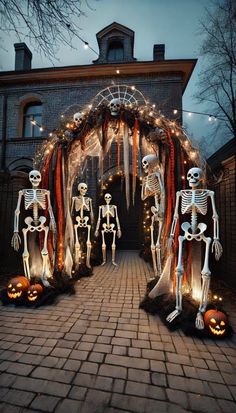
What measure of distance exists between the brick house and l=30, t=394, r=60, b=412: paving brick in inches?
290

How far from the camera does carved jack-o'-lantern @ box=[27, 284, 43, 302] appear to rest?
352 cm

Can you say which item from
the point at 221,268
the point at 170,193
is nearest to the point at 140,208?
the point at 221,268

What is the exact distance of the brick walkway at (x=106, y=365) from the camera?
163 centimetres

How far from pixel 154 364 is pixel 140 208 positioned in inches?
306

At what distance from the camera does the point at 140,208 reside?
962 cm

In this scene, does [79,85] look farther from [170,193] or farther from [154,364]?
[154,364]

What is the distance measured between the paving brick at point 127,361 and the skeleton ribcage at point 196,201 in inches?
85.1

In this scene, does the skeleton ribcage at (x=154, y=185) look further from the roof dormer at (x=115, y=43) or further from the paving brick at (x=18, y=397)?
the roof dormer at (x=115, y=43)

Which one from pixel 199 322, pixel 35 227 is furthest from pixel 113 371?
pixel 35 227

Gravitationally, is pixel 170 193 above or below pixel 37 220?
above

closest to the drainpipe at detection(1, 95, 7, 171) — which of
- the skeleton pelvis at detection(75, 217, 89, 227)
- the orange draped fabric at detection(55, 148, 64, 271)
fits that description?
the skeleton pelvis at detection(75, 217, 89, 227)

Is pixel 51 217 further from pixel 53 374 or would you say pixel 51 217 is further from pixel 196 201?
pixel 196 201

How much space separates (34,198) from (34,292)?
74.3 inches

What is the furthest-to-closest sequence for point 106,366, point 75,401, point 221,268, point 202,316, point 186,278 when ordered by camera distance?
point 221,268 → point 186,278 → point 202,316 → point 106,366 → point 75,401
